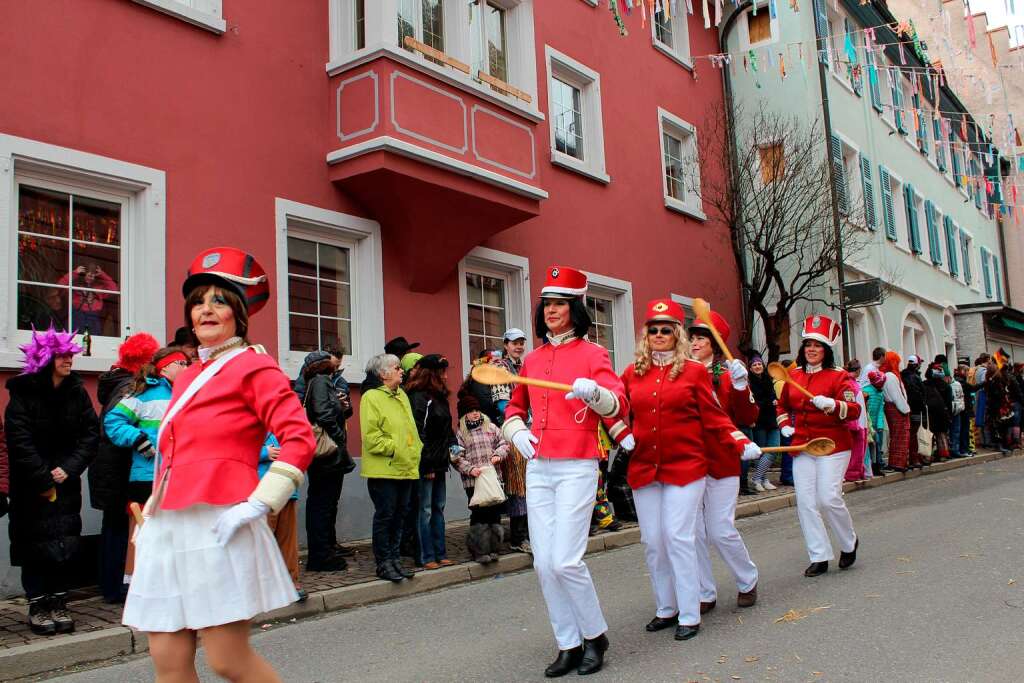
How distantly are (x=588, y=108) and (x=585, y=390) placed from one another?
11693 mm

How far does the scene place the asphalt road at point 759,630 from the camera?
478 centimetres

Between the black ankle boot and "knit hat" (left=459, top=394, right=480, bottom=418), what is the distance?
387cm

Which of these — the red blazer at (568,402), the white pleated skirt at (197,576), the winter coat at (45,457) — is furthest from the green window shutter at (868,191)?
the white pleated skirt at (197,576)

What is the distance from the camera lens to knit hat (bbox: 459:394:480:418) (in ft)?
28.3

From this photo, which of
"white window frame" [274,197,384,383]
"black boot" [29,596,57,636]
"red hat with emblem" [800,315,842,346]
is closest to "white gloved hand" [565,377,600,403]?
"red hat with emblem" [800,315,842,346]

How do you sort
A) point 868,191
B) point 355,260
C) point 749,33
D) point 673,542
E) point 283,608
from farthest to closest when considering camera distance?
1. point 868,191
2. point 749,33
3. point 355,260
4. point 283,608
5. point 673,542

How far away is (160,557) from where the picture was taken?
3.22 m

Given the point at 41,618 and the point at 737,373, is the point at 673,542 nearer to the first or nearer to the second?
the point at 737,373

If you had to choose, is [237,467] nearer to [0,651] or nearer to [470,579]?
[0,651]

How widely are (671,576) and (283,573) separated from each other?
10.1ft

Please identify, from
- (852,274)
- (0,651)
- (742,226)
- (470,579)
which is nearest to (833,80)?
(852,274)

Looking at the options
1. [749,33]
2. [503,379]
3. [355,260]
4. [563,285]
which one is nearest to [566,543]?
[503,379]

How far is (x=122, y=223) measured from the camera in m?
8.95

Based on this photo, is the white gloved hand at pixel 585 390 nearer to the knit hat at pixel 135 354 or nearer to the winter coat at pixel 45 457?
the winter coat at pixel 45 457
